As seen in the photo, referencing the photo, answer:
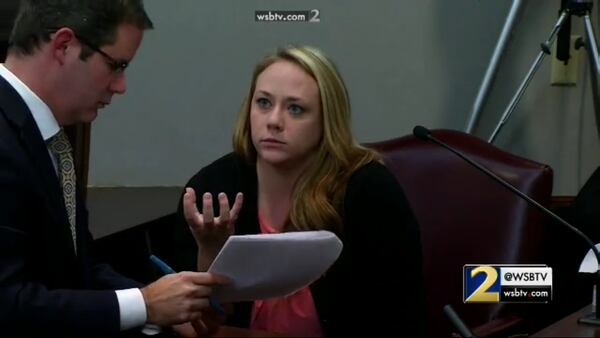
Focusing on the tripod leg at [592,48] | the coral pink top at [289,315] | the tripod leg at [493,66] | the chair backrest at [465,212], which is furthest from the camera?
the tripod leg at [493,66]

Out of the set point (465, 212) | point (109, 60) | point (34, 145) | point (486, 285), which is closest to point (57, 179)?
point (34, 145)

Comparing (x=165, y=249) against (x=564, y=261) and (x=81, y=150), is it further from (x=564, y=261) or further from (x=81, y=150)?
(x=564, y=261)

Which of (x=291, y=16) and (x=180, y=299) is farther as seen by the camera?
(x=291, y=16)

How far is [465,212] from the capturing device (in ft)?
8.35

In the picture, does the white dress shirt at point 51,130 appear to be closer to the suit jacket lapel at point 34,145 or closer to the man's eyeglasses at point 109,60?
the suit jacket lapel at point 34,145

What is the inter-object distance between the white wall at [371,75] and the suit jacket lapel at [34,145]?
1807 mm

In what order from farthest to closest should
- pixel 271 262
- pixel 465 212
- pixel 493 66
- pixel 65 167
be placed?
1. pixel 493 66
2. pixel 465 212
3. pixel 65 167
4. pixel 271 262

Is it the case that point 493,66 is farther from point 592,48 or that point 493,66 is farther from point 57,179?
point 57,179

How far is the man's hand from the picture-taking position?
65.8 inches

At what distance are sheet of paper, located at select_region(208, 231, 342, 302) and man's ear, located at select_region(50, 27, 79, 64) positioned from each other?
44cm

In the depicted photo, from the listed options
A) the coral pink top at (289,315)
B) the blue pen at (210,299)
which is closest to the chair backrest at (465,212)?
the coral pink top at (289,315)

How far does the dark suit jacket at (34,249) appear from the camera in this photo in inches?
62.2

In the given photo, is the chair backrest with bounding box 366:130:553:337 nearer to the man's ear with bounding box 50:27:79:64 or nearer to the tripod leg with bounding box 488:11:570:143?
the tripod leg with bounding box 488:11:570:143

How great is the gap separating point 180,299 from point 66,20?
0.51m
